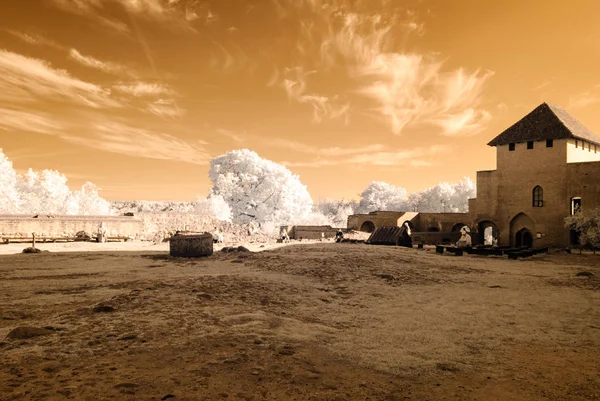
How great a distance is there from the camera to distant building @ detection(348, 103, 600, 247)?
95.1ft

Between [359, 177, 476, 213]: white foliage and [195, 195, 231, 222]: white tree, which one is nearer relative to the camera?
[195, 195, 231, 222]: white tree

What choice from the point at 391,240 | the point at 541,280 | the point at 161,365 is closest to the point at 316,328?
the point at 161,365

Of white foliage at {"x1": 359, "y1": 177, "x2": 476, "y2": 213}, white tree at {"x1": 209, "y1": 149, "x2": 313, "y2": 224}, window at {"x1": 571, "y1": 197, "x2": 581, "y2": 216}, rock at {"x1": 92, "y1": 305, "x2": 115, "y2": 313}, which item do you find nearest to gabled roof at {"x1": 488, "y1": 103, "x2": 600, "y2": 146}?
window at {"x1": 571, "y1": 197, "x2": 581, "y2": 216}

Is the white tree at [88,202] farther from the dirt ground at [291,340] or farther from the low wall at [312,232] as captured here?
the dirt ground at [291,340]

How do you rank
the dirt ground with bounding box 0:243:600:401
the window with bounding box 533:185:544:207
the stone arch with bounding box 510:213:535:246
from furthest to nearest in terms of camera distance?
1. the stone arch with bounding box 510:213:535:246
2. the window with bounding box 533:185:544:207
3. the dirt ground with bounding box 0:243:600:401

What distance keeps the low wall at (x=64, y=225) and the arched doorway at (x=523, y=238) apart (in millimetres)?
35720

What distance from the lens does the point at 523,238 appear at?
1297 inches

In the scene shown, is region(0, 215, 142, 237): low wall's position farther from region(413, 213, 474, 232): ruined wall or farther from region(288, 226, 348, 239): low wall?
region(413, 213, 474, 232): ruined wall

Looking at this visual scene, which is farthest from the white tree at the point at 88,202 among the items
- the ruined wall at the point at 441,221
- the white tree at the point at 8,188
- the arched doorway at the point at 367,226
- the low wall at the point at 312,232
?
the ruined wall at the point at 441,221

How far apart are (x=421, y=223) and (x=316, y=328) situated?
37.7 m

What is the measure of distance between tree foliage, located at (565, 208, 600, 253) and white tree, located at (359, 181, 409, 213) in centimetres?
6329

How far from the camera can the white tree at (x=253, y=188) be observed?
57562 millimetres

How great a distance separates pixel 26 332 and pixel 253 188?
53444 mm

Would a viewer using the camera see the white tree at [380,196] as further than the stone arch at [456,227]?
Yes
